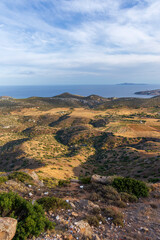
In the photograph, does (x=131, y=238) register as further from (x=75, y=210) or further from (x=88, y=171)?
(x=88, y=171)

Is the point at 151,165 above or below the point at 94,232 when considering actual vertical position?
below

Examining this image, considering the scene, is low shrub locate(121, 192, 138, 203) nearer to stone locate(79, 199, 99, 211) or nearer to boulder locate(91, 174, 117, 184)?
boulder locate(91, 174, 117, 184)

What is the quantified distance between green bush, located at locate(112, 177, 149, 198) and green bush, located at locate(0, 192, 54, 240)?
6.14m

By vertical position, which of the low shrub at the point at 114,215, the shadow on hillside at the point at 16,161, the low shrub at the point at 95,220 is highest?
the low shrub at the point at 95,220

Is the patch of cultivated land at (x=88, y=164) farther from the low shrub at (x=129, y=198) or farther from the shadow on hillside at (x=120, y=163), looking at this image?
the low shrub at (x=129, y=198)

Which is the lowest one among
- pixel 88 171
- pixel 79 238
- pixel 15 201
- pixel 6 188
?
pixel 88 171

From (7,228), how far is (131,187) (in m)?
8.59

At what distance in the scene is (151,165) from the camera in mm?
20250

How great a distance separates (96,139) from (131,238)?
113ft

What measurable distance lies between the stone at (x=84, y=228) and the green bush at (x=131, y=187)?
4756 mm

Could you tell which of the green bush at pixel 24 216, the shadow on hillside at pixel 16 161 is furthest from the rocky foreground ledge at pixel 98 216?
the shadow on hillside at pixel 16 161

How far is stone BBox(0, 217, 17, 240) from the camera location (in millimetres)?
4564

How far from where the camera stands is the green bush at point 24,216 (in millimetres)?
5094

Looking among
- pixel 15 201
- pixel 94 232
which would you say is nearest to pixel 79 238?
pixel 94 232
